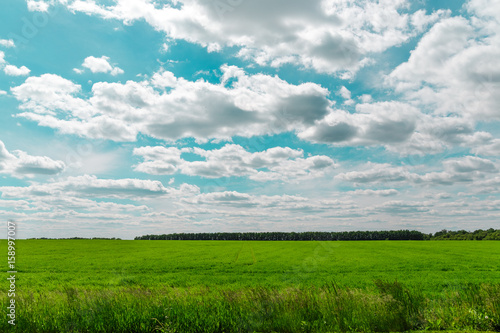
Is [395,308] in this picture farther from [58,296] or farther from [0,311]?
[0,311]

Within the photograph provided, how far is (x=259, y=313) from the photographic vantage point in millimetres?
10656

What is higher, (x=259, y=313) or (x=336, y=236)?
(x=259, y=313)

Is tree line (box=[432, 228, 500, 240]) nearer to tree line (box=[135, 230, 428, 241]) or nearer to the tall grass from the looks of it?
tree line (box=[135, 230, 428, 241])

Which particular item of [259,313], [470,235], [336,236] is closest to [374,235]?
[336,236]

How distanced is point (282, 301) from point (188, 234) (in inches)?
7682

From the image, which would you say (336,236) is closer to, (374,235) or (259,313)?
(374,235)

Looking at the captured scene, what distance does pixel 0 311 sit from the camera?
1114 cm

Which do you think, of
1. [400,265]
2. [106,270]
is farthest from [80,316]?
[400,265]

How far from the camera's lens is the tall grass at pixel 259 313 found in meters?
10.1

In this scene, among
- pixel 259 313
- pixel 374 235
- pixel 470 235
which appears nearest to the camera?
pixel 259 313

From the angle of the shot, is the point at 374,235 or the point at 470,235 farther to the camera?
the point at 374,235

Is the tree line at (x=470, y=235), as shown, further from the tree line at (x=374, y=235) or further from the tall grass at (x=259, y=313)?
the tall grass at (x=259, y=313)

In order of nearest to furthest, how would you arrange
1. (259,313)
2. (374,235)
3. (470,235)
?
(259,313) < (470,235) < (374,235)

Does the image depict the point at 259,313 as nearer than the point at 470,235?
Yes
